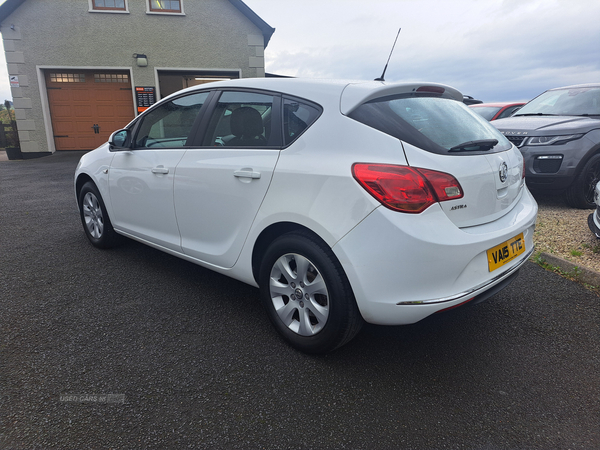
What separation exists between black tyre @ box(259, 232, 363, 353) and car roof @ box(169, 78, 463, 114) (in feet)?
2.48

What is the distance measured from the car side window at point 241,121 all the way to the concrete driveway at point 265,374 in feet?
3.88

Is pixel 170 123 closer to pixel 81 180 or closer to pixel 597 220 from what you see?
pixel 81 180

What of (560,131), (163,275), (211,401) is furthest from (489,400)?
(560,131)

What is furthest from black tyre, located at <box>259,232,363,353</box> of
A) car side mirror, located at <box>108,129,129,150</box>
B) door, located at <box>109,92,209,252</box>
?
car side mirror, located at <box>108,129,129,150</box>

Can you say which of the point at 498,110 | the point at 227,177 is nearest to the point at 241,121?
the point at 227,177

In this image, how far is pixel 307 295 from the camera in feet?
7.44

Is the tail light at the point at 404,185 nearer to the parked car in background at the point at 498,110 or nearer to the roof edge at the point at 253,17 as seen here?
the parked car in background at the point at 498,110

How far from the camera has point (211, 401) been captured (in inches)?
78.5

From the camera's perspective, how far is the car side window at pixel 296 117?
2.29 meters

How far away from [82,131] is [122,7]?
4.17 metres

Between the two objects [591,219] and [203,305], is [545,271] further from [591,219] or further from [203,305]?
[203,305]

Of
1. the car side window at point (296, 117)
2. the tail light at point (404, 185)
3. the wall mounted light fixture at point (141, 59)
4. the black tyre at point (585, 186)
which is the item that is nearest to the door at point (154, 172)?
the car side window at point (296, 117)

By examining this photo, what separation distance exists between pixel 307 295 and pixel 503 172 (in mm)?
1292

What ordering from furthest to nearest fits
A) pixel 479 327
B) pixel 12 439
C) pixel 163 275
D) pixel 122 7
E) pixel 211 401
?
pixel 122 7 → pixel 163 275 → pixel 479 327 → pixel 211 401 → pixel 12 439
